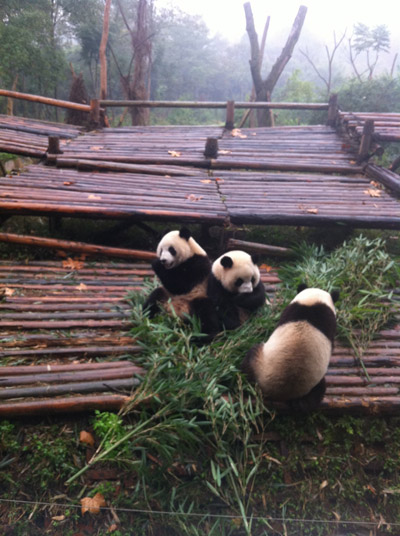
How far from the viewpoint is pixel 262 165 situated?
227 inches

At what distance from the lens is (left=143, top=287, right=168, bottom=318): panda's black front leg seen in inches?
115

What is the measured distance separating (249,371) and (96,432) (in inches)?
36.8

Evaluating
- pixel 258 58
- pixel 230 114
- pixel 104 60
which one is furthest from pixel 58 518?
pixel 258 58

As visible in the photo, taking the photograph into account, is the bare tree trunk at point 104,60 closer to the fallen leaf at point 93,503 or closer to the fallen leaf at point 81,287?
the fallen leaf at point 81,287

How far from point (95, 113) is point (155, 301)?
6.18 metres

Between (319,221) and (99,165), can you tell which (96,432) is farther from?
(99,165)

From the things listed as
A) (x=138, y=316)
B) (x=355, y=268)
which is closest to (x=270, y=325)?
(x=138, y=316)

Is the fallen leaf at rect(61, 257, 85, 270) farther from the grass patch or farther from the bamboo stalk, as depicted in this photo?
the bamboo stalk

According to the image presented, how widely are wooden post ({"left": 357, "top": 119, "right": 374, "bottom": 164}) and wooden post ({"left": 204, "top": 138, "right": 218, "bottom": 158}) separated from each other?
232cm

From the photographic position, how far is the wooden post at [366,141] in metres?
5.83

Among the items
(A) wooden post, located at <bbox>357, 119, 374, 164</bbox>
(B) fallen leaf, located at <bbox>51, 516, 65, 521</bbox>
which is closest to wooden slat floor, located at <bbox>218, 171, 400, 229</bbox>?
(A) wooden post, located at <bbox>357, 119, 374, 164</bbox>

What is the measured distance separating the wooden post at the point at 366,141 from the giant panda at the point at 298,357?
448 centimetres

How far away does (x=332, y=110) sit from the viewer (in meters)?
7.66

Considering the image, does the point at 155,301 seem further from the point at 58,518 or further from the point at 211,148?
the point at 211,148
